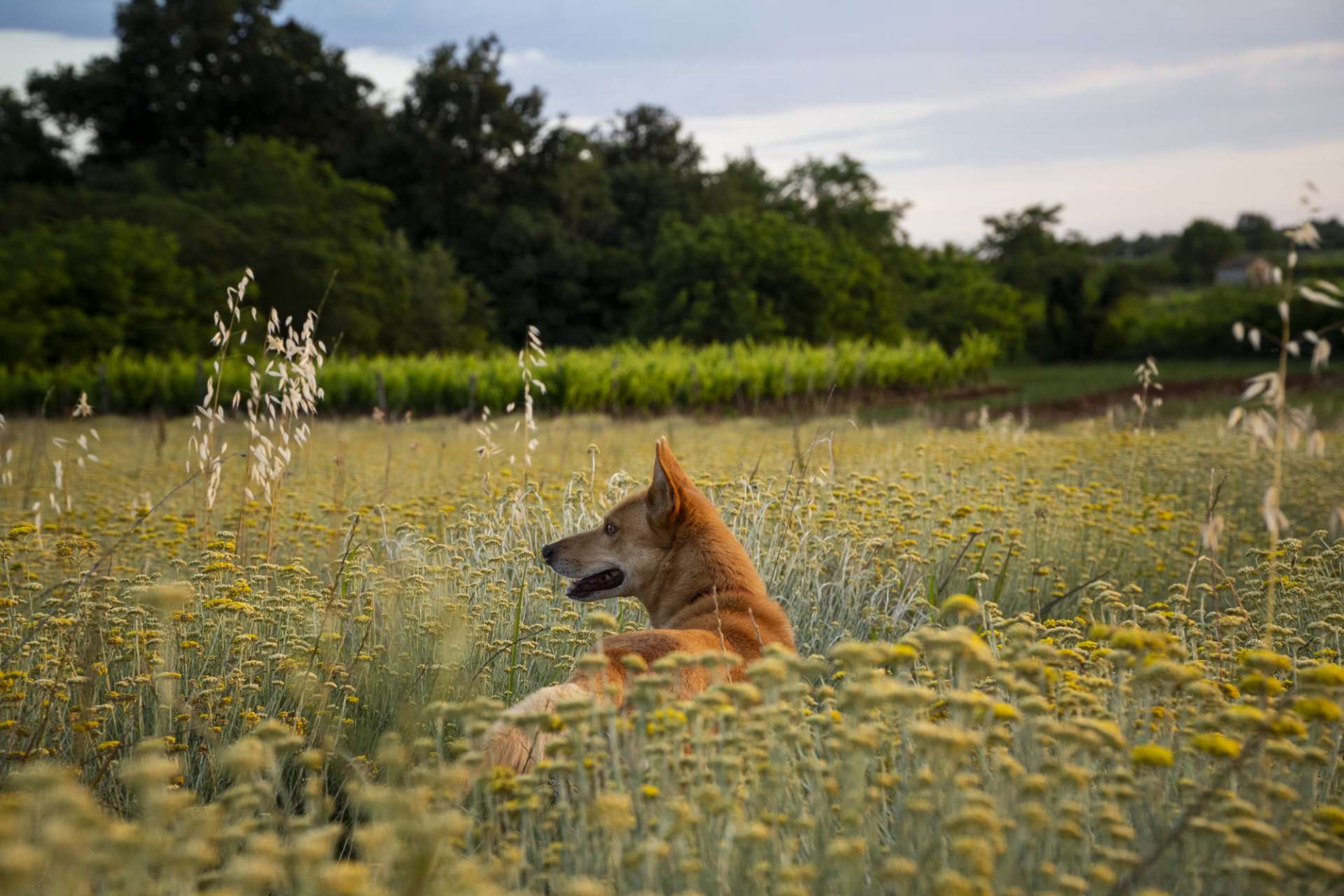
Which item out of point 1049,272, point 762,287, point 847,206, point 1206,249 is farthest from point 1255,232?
point 762,287

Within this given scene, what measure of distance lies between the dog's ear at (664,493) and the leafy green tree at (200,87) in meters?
45.6

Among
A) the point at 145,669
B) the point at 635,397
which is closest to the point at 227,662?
the point at 145,669

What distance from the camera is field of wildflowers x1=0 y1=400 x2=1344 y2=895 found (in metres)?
1.80

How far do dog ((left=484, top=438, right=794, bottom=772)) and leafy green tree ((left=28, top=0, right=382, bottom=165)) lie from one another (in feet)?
149

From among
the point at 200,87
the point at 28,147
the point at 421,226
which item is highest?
the point at 200,87

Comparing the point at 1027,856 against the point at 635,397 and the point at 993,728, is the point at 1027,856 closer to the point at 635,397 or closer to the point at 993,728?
the point at 993,728

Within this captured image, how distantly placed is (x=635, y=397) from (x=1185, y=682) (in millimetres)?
19069

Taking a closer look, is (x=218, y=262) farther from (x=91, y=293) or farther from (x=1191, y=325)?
(x=1191, y=325)

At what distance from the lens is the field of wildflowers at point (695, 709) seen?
1804mm

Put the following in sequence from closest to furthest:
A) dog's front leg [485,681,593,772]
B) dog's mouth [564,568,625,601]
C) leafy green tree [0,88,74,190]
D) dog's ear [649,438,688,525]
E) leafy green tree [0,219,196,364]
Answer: dog's front leg [485,681,593,772], dog's ear [649,438,688,525], dog's mouth [564,568,625,601], leafy green tree [0,219,196,364], leafy green tree [0,88,74,190]

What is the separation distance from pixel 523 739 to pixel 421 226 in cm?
4583

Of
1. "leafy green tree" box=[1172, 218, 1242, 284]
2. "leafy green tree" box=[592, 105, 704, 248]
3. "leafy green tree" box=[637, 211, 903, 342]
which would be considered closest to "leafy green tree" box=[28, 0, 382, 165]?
"leafy green tree" box=[592, 105, 704, 248]

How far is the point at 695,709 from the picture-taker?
2100 millimetres

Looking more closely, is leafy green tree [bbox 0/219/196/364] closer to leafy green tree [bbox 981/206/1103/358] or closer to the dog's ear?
the dog's ear
